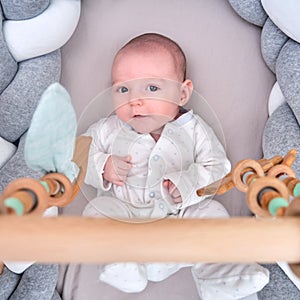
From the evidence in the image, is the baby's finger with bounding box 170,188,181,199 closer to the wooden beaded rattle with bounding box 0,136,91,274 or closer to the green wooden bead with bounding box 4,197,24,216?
the wooden beaded rattle with bounding box 0,136,91,274

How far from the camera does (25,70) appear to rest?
1.20 m

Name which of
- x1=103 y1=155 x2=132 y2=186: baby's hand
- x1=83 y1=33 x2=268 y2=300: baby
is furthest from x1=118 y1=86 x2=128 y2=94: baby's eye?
x1=103 y1=155 x2=132 y2=186: baby's hand

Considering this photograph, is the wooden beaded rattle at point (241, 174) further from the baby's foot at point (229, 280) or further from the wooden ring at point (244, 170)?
the baby's foot at point (229, 280)

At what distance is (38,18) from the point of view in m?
1.18

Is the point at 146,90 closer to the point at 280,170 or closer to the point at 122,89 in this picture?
the point at 122,89

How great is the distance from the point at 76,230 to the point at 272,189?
0.24 metres

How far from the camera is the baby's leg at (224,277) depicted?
1.04 metres

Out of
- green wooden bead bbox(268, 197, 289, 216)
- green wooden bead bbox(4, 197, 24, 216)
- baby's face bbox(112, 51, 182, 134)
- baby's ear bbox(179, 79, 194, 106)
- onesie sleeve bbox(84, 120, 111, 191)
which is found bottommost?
onesie sleeve bbox(84, 120, 111, 191)

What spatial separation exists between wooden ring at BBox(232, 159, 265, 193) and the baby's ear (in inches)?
13.9

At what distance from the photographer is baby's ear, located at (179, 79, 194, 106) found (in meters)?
1.16

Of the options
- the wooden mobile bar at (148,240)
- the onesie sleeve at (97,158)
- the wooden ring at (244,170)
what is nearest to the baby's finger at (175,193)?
the onesie sleeve at (97,158)

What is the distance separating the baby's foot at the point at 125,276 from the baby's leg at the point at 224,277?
11 cm

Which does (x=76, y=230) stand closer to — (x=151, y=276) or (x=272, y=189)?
(x=272, y=189)

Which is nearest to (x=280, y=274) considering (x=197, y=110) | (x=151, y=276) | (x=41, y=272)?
(x=151, y=276)
